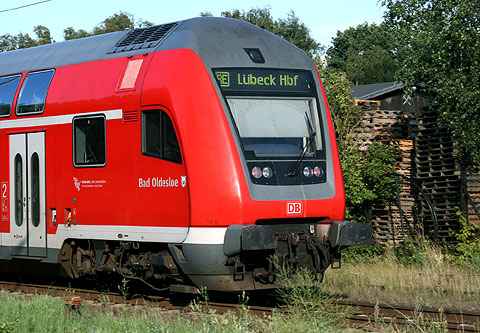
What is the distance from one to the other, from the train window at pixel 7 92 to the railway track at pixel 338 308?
10.2ft

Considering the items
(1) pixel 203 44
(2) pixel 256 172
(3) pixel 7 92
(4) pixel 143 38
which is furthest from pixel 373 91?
(2) pixel 256 172

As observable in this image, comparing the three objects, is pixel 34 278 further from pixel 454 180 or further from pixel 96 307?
pixel 454 180

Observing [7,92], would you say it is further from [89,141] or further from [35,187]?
[89,141]

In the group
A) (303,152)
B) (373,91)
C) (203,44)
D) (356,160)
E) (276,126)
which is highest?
(373,91)

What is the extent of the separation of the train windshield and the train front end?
0.05ft

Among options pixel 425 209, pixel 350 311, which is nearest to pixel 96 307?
pixel 350 311

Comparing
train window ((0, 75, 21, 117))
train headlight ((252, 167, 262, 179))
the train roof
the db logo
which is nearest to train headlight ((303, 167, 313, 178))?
the db logo

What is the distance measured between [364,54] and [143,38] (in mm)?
68352

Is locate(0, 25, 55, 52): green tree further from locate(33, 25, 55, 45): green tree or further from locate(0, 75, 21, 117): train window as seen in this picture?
locate(0, 75, 21, 117): train window

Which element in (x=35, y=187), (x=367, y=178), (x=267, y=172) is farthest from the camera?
(x=367, y=178)

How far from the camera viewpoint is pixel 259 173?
10.6m

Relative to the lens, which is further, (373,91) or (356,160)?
(373,91)

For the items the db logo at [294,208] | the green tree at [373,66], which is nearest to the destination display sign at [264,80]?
the db logo at [294,208]

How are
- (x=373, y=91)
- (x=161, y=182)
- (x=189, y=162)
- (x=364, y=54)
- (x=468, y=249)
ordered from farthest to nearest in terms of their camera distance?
(x=364, y=54) → (x=373, y=91) → (x=468, y=249) → (x=161, y=182) → (x=189, y=162)
